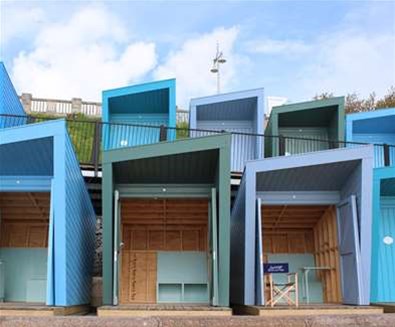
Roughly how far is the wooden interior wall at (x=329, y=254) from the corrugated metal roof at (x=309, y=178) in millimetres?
751

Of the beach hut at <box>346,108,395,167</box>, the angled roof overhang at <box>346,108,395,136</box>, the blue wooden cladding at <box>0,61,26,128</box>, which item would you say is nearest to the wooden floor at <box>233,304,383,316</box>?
the beach hut at <box>346,108,395,167</box>

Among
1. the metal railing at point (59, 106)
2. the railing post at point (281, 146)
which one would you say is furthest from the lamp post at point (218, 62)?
the railing post at point (281, 146)

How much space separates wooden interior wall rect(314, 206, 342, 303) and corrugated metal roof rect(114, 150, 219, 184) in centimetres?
295

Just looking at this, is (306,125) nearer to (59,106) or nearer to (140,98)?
(140,98)

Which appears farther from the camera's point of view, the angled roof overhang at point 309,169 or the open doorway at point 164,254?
the open doorway at point 164,254

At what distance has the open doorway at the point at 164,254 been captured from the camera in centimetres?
1214

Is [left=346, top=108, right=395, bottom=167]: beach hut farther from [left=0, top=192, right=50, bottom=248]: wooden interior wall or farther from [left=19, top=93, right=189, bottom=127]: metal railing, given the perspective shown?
[left=19, top=93, right=189, bottom=127]: metal railing

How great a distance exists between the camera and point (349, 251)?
10.6 m

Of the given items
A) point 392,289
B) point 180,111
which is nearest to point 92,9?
point 392,289

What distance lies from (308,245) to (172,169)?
14.8ft

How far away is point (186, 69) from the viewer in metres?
38.2

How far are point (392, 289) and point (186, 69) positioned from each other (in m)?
28.2

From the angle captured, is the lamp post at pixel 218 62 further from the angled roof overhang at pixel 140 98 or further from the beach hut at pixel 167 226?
the beach hut at pixel 167 226

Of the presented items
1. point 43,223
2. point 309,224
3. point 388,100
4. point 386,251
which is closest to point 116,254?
point 43,223
